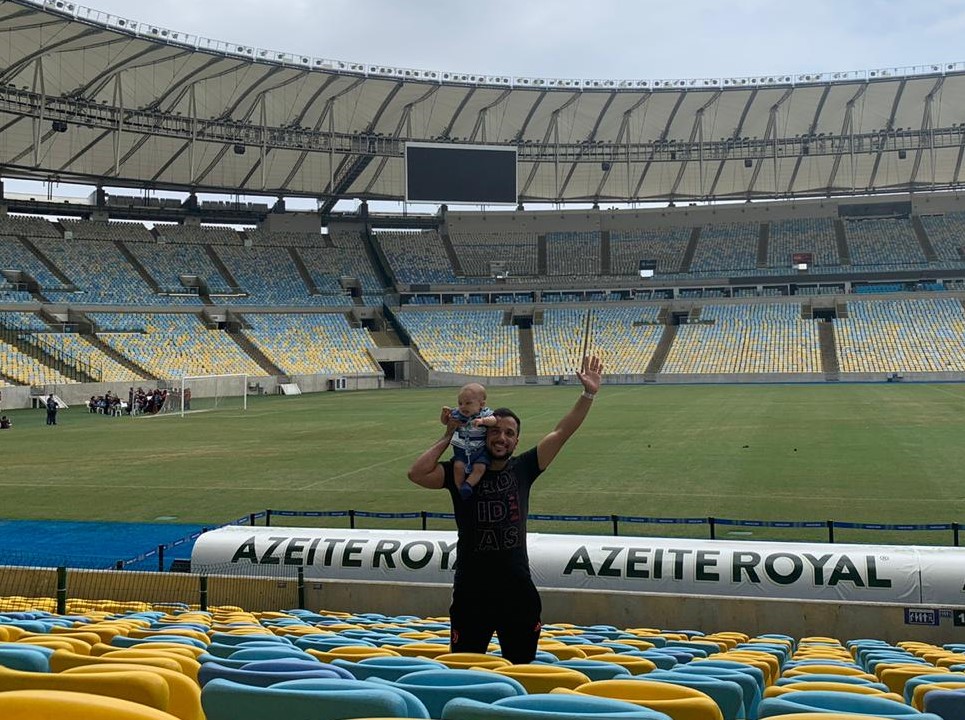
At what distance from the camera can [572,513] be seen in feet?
57.9

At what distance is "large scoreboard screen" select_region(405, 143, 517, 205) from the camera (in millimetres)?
67750

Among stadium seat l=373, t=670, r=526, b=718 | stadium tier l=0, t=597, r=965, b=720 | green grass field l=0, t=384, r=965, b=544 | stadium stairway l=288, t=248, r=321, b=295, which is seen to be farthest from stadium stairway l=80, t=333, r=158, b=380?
stadium seat l=373, t=670, r=526, b=718

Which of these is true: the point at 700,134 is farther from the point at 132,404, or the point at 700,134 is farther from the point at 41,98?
the point at 132,404

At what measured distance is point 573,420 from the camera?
564 centimetres

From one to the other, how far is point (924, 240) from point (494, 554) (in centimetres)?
8233

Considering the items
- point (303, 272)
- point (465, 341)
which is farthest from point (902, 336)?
point (303, 272)

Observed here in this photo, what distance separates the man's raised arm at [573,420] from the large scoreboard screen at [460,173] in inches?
2488

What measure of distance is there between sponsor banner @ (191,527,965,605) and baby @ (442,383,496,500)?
6259mm

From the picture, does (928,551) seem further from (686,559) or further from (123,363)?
(123,363)

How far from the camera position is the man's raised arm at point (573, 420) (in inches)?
214

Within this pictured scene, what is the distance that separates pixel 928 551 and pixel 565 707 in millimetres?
9946

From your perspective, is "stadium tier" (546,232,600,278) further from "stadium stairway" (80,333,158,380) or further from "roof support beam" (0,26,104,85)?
"roof support beam" (0,26,104,85)

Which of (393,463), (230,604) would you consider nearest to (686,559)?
(230,604)

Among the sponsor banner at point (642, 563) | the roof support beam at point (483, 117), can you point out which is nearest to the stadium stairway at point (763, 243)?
the roof support beam at point (483, 117)
